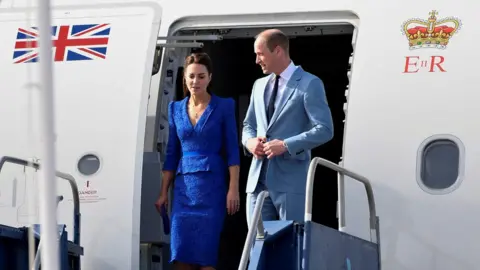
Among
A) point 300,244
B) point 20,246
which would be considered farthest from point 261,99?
point 20,246

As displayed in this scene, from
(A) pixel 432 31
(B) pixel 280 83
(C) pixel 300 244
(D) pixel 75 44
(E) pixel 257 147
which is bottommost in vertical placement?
(C) pixel 300 244

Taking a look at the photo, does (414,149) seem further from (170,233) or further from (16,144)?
(16,144)

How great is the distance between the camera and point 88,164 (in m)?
9.63

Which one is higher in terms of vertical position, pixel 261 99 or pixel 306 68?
pixel 306 68

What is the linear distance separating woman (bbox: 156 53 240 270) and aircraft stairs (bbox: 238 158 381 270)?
957mm

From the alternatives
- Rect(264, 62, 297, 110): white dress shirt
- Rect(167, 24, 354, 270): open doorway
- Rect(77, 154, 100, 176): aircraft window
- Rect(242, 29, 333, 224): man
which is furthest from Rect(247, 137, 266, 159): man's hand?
Rect(167, 24, 354, 270): open doorway

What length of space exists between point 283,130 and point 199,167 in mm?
791

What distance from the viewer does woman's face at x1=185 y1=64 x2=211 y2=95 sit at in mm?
8805

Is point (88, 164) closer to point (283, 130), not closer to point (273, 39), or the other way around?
point (283, 130)

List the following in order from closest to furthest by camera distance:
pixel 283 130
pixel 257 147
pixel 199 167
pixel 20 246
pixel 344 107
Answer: pixel 257 147
pixel 283 130
pixel 20 246
pixel 199 167
pixel 344 107

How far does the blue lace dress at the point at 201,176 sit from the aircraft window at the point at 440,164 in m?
1.33

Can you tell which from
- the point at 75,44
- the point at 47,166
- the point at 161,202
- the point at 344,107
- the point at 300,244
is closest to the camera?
the point at 47,166

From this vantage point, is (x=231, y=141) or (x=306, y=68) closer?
(x=231, y=141)

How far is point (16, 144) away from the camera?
9789 mm
